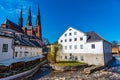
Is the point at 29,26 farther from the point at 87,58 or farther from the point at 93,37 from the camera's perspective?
the point at 87,58

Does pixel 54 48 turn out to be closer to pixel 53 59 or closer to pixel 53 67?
pixel 53 59

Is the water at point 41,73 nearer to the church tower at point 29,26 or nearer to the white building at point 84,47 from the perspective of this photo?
the white building at point 84,47

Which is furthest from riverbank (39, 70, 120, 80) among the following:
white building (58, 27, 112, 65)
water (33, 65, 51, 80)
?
white building (58, 27, 112, 65)

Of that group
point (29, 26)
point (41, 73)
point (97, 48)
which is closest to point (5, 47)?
point (41, 73)

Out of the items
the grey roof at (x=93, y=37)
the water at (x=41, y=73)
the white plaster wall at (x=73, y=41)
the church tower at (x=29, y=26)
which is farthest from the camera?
the church tower at (x=29, y=26)

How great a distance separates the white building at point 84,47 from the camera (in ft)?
Result: 99.3

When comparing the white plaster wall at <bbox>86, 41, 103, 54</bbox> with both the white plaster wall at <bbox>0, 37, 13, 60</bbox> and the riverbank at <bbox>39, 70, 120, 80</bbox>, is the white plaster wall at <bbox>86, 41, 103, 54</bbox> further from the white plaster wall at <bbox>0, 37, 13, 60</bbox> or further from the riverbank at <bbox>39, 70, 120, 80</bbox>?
the white plaster wall at <bbox>0, 37, 13, 60</bbox>

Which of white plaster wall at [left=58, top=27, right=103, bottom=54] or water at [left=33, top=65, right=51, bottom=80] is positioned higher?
white plaster wall at [left=58, top=27, right=103, bottom=54]

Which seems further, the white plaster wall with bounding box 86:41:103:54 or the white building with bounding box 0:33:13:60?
the white plaster wall with bounding box 86:41:103:54

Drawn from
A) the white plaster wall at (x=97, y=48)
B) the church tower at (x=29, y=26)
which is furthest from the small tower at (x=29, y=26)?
the white plaster wall at (x=97, y=48)

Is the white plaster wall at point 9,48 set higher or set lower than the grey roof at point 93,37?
lower

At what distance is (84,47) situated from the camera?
33.6 meters

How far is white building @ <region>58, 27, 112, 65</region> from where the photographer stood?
30266 millimetres

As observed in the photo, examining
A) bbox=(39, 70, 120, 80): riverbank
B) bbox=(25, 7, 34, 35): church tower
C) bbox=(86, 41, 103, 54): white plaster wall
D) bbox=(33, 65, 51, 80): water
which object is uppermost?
bbox=(25, 7, 34, 35): church tower
